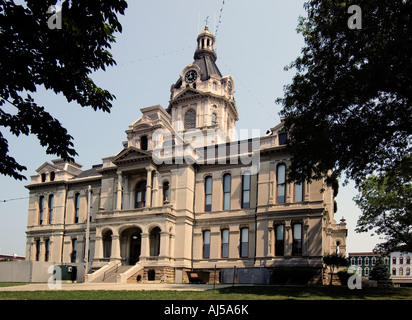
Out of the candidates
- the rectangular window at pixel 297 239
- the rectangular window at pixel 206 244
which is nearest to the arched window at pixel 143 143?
the rectangular window at pixel 206 244

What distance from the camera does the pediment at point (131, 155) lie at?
39406 mm

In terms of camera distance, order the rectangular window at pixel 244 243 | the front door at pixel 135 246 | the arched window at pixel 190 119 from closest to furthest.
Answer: the rectangular window at pixel 244 243 → the front door at pixel 135 246 → the arched window at pixel 190 119

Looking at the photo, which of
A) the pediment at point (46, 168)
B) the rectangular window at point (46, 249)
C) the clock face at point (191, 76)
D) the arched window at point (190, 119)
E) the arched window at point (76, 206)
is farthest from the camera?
the clock face at point (191, 76)

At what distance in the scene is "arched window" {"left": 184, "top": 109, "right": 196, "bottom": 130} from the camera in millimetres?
53928

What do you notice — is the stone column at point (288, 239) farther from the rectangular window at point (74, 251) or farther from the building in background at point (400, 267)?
the building in background at point (400, 267)

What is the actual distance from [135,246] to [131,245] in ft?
1.35

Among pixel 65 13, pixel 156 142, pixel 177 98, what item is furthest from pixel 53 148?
pixel 177 98

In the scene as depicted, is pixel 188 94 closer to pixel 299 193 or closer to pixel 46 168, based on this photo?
pixel 46 168

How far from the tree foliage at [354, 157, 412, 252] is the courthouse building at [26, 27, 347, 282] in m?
3.44

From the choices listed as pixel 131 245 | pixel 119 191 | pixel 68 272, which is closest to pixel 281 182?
pixel 119 191

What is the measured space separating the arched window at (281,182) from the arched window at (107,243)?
16.5 metres

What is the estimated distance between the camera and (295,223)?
114 ft

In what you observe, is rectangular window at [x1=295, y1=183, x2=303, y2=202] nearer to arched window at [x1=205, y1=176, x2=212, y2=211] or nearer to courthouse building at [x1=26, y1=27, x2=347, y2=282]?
courthouse building at [x1=26, y1=27, x2=347, y2=282]

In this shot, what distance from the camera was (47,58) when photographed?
8789mm
